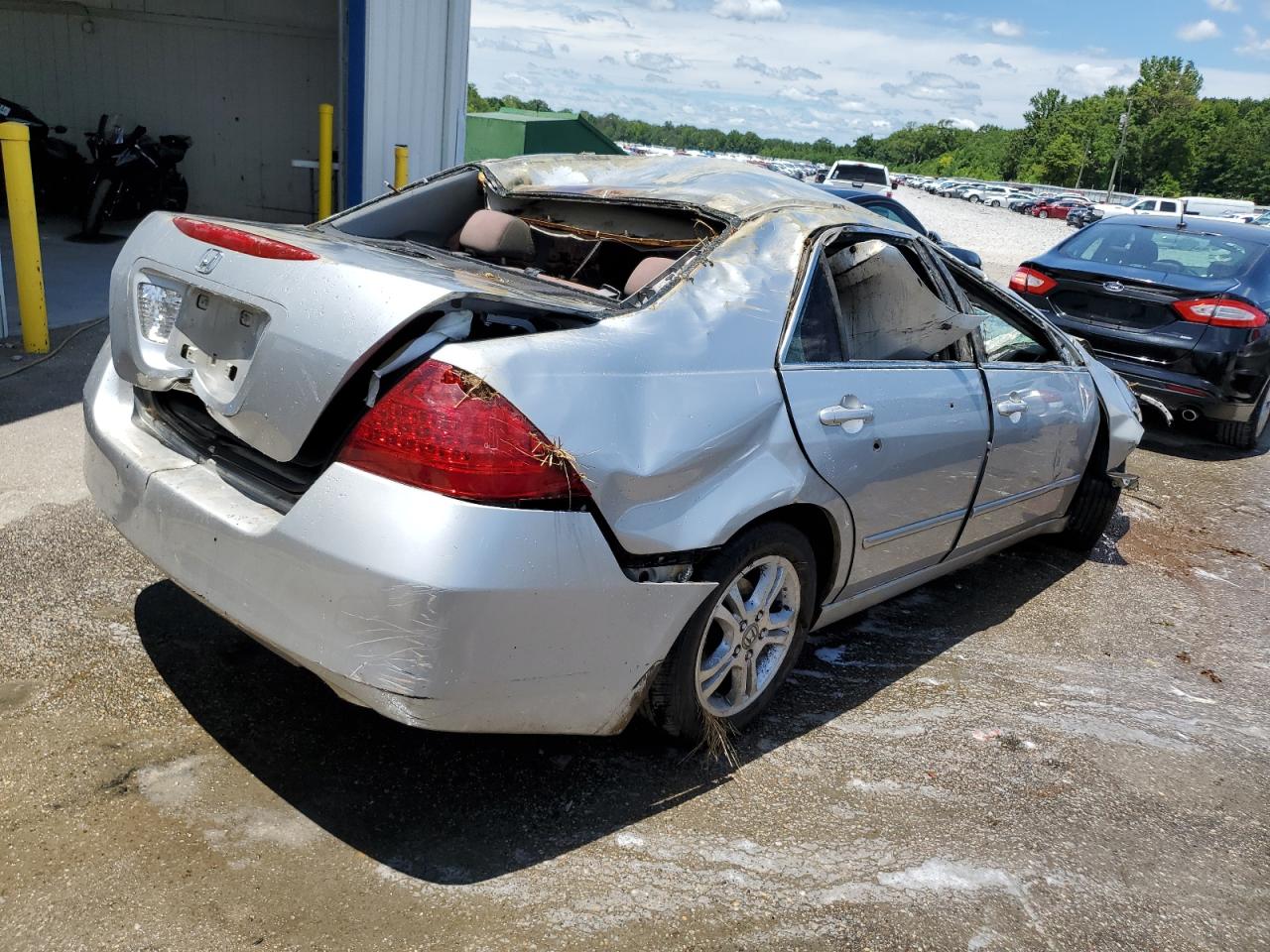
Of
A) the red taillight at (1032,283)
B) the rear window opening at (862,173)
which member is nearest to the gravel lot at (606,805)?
the red taillight at (1032,283)

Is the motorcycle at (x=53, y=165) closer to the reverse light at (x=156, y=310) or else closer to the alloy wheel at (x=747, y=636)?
the reverse light at (x=156, y=310)

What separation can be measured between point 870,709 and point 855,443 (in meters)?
0.97

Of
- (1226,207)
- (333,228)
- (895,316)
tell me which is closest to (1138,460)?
(895,316)

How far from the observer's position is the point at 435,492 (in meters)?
2.16

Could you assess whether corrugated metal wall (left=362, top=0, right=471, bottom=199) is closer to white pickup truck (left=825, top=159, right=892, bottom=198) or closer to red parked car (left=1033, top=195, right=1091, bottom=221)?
white pickup truck (left=825, top=159, right=892, bottom=198)

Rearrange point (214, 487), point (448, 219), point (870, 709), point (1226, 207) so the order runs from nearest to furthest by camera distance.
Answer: point (214, 487) < point (870, 709) < point (448, 219) < point (1226, 207)

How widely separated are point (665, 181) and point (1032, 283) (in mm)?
5166

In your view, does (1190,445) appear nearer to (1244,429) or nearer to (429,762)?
(1244,429)

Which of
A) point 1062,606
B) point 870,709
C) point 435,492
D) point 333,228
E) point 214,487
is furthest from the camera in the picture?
point 1062,606

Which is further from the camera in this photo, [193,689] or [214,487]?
[193,689]

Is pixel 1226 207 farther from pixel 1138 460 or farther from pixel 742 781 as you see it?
pixel 742 781

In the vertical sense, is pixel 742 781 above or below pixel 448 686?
below

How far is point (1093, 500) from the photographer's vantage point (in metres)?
4.89

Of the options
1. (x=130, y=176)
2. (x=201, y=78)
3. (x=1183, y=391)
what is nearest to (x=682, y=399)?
(x=1183, y=391)
